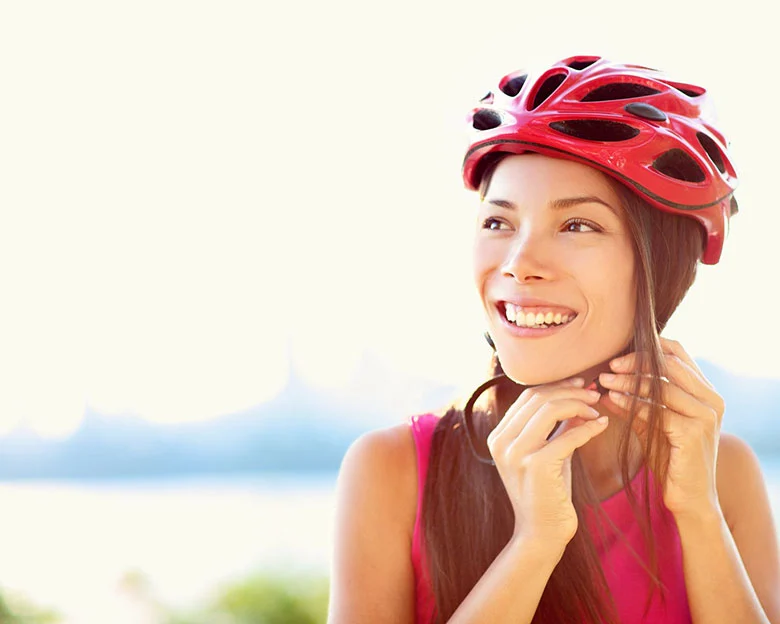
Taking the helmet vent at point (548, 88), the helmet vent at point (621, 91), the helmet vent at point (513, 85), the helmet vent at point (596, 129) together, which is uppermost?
the helmet vent at point (513, 85)

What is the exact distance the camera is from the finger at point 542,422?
1747mm

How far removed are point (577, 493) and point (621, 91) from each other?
3.06ft

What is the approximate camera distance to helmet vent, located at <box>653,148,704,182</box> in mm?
1888

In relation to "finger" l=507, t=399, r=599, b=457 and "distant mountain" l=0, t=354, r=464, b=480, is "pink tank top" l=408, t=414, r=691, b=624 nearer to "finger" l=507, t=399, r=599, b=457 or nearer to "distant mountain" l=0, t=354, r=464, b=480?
"finger" l=507, t=399, r=599, b=457

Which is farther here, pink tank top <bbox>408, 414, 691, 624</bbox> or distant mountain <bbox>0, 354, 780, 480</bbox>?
distant mountain <bbox>0, 354, 780, 480</bbox>

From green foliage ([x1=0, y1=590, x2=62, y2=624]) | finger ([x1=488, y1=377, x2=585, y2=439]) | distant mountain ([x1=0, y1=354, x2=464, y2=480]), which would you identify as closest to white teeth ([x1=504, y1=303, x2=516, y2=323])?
Result: finger ([x1=488, y1=377, x2=585, y2=439])

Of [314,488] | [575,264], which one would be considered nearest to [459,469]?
[575,264]

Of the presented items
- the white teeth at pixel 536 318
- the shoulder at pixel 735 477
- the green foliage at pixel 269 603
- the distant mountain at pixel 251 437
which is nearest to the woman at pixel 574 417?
the white teeth at pixel 536 318

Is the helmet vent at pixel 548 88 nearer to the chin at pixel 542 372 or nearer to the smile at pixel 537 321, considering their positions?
the smile at pixel 537 321

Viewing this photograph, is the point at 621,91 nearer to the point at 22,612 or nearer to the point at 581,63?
the point at 581,63

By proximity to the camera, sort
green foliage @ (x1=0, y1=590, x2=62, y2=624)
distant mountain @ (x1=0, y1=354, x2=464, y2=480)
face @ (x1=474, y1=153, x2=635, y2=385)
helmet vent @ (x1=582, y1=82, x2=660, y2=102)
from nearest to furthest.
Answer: face @ (x1=474, y1=153, x2=635, y2=385)
helmet vent @ (x1=582, y1=82, x2=660, y2=102)
green foliage @ (x1=0, y1=590, x2=62, y2=624)
distant mountain @ (x1=0, y1=354, x2=464, y2=480)

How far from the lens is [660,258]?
1925 millimetres

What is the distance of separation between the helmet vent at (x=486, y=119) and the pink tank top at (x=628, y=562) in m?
0.74

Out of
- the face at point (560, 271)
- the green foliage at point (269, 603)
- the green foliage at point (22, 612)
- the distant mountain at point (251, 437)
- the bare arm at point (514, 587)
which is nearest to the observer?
the bare arm at point (514, 587)
